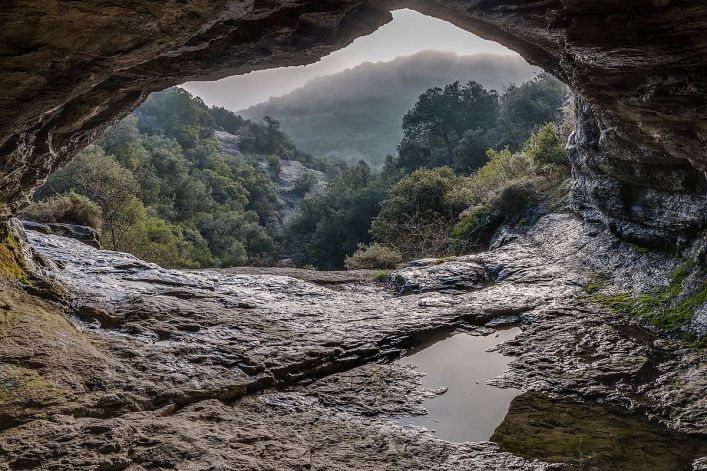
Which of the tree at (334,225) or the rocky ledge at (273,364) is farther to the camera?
the tree at (334,225)

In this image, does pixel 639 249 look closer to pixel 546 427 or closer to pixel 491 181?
pixel 546 427

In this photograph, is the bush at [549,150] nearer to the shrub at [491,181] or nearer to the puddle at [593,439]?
the shrub at [491,181]

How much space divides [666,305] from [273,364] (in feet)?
25.4

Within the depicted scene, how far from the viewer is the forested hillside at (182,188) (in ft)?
87.6

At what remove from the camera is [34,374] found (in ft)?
19.9

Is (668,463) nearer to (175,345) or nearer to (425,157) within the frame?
(175,345)

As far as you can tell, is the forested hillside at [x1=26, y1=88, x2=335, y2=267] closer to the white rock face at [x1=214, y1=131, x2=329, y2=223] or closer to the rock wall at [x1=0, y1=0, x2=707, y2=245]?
the white rock face at [x1=214, y1=131, x2=329, y2=223]

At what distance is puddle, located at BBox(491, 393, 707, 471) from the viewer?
18.4 feet

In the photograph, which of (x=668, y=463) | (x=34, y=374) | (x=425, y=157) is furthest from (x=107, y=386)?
(x=425, y=157)

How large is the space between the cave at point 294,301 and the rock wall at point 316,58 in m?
0.04

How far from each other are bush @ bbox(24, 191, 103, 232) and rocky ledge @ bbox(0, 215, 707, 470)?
14.8 feet

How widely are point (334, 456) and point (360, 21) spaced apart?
283 inches

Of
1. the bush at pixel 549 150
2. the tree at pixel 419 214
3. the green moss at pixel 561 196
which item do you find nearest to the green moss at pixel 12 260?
the green moss at pixel 561 196

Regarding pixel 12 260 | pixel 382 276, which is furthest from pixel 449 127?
pixel 12 260
